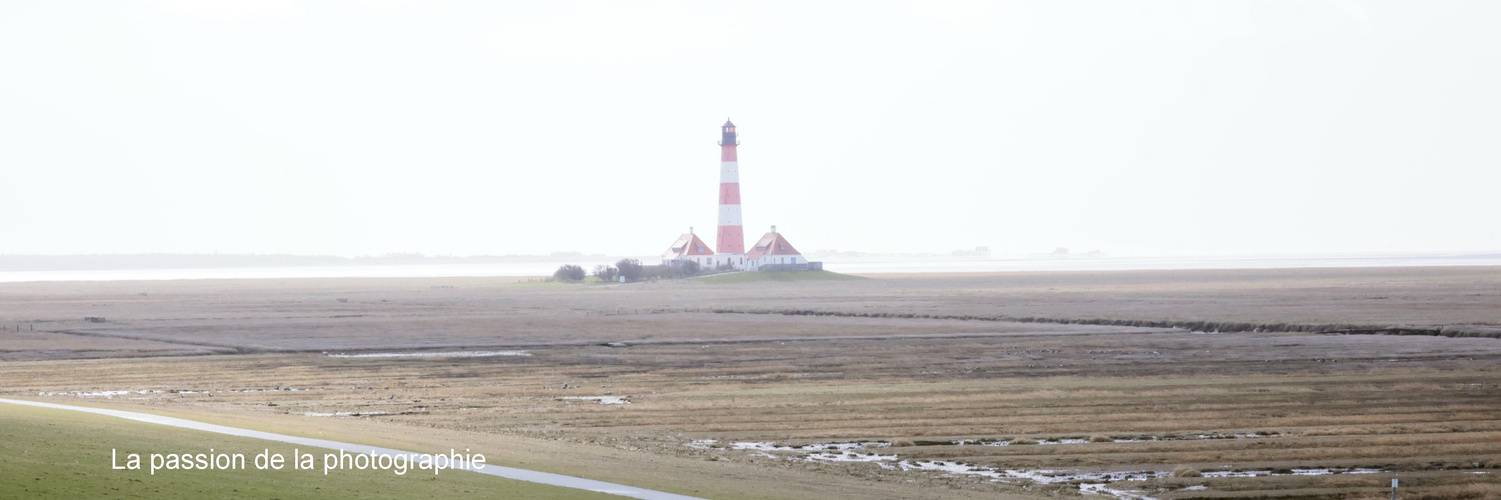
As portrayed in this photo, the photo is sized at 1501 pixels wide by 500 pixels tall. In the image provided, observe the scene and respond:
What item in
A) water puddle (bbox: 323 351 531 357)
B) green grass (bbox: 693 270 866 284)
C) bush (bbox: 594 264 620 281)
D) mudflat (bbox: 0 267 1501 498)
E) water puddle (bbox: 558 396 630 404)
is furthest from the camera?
bush (bbox: 594 264 620 281)

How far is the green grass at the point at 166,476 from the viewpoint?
10711 mm

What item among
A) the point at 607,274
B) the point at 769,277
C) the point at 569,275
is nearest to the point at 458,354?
the point at 769,277

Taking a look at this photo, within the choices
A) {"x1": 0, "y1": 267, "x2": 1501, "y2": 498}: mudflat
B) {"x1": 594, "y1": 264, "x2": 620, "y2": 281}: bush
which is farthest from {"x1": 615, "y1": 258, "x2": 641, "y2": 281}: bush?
{"x1": 0, "y1": 267, "x2": 1501, "y2": 498}: mudflat

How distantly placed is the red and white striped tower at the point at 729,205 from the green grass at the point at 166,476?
100369mm

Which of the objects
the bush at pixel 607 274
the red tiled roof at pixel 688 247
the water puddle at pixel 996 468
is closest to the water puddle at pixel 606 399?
the water puddle at pixel 996 468

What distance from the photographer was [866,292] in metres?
85.4

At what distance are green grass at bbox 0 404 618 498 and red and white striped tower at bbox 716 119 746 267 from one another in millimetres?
100369

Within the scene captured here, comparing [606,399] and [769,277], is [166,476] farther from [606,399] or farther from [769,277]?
[769,277]

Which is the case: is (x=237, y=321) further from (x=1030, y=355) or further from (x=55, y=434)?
(x=55, y=434)

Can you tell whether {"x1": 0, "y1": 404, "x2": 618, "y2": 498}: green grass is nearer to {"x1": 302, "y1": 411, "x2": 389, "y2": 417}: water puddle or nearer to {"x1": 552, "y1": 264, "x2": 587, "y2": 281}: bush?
{"x1": 302, "y1": 411, "x2": 389, "y2": 417}: water puddle

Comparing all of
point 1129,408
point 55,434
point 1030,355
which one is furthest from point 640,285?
point 55,434

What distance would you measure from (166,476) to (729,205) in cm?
10493

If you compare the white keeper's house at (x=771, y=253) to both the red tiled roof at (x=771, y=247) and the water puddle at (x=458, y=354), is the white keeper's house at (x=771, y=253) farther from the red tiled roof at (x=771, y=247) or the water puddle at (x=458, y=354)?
the water puddle at (x=458, y=354)

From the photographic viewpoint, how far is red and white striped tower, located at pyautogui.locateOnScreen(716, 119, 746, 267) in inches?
4567
